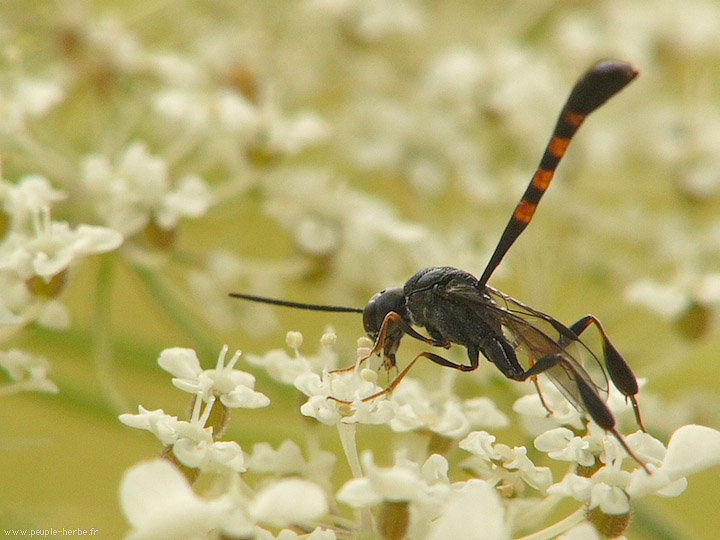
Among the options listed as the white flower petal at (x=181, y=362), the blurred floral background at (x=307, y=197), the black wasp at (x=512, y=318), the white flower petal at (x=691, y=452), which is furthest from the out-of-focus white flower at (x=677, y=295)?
the white flower petal at (x=181, y=362)

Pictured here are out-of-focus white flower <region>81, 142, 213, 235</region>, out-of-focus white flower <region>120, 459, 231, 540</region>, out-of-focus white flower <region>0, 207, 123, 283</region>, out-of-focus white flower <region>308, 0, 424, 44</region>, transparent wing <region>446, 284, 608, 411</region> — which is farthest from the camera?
out-of-focus white flower <region>308, 0, 424, 44</region>

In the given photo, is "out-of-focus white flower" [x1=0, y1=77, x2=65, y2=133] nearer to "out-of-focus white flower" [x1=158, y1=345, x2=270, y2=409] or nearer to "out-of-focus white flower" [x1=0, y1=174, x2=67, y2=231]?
"out-of-focus white flower" [x1=0, y1=174, x2=67, y2=231]

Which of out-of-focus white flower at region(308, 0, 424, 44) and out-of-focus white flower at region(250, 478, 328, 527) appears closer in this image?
out-of-focus white flower at region(250, 478, 328, 527)

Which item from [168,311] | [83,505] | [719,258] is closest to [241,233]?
[168,311]

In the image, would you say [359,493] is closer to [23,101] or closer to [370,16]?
[23,101]

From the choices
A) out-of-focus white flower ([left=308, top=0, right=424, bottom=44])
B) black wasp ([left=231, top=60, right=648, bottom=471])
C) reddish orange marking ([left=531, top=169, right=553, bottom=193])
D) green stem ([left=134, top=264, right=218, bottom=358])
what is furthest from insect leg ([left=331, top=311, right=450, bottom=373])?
out-of-focus white flower ([left=308, top=0, right=424, bottom=44])

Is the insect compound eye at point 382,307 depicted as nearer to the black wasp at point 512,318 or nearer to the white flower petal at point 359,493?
the black wasp at point 512,318

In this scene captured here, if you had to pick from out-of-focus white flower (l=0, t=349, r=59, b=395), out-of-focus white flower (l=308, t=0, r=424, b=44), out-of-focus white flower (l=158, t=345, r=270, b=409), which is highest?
out-of-focus white flower (l=308, t=0, r=424, b=44)
